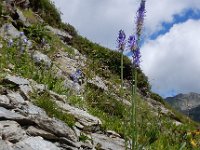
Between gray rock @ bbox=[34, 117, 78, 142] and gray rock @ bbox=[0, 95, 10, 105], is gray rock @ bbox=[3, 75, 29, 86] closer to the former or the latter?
gray rock @ bbox=[0, 95, 10, 105]

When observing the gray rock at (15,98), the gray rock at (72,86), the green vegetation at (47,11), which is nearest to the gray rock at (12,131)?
the gray rock at (15,98)

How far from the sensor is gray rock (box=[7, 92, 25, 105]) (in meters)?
8.55

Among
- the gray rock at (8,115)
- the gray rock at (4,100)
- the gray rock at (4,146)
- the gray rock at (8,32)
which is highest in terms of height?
the gray rock at (8,32)

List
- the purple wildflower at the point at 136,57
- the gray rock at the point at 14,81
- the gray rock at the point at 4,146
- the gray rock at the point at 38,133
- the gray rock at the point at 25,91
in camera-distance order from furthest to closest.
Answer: the gray rock at the point at 14,81, the gray rock at the point at 25,91, the gray rock at the point at 38,133, the gray rock at the point at 4,146, the purple wildflower at the point at 136,57

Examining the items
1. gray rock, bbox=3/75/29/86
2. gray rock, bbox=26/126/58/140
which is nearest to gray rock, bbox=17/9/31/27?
gray rock, bbox=3/75/29/86

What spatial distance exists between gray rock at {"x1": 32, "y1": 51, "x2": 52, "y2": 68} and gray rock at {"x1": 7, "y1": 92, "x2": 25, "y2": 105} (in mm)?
4157

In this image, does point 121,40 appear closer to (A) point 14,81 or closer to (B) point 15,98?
(B) point 15,98

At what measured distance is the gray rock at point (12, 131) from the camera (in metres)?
7.18

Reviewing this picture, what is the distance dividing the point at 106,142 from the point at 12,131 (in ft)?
7.76

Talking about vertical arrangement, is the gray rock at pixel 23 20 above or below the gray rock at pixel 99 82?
above

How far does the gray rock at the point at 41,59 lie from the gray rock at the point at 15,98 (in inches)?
164

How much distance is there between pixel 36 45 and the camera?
1544 centimetres

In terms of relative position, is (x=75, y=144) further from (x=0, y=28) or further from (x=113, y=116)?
(x=0, y=28)

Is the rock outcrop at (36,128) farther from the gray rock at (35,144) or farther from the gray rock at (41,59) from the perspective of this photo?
the gray rock at (41,59)
